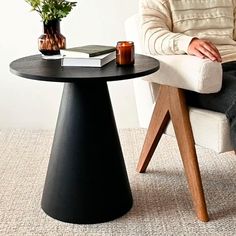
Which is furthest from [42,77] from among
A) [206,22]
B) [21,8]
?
[21,8]

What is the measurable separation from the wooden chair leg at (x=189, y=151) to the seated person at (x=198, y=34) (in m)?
0.07

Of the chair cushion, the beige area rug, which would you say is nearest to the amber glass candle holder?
the chair cushion

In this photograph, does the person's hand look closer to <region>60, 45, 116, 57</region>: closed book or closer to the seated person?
the seated person

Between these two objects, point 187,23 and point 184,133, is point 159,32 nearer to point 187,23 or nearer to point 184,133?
point 187,23

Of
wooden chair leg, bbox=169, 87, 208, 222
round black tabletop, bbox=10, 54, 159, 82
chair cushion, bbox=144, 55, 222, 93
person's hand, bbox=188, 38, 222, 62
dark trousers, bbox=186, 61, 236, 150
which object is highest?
person's hand, bbox=188, 38, 222, 62

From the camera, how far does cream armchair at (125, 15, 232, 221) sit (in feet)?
5.24

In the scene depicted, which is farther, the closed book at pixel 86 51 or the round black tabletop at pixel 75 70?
the closed book at pixel 86 51

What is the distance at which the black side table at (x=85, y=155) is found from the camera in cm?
164

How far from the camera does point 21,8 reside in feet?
8.38

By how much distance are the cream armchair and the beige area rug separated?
0.10 metres

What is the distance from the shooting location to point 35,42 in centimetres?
261

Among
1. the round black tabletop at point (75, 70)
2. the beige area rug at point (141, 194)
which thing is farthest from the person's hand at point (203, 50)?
the beige area rug at point (141, 194)

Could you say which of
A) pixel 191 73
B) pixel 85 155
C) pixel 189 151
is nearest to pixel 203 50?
pixel 191 73

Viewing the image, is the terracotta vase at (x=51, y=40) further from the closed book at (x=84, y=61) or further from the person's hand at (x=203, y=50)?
the person's hand at (x=203, y=50)
